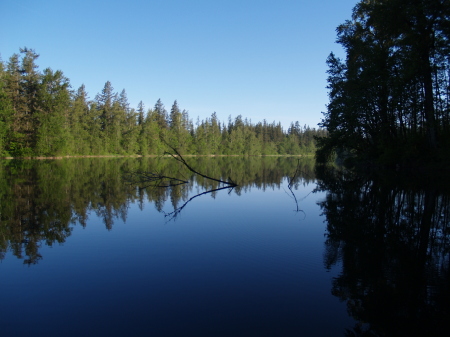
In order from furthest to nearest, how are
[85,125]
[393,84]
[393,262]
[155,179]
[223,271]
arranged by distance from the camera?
[85,125], [393,84], [155,179], [393,262], [223,271]

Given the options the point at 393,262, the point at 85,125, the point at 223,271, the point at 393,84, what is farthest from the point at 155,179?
the point at 85,125

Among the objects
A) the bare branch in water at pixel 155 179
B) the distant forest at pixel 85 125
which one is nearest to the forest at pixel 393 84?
the distant forest at pixel 85 125

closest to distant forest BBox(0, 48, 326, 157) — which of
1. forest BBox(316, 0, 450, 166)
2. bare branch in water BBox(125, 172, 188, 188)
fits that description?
forest BBox(316, 0, 450, 166)

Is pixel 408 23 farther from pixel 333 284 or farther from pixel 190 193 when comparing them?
pixel 333 284

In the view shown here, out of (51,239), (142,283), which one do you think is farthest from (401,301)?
(51,239)

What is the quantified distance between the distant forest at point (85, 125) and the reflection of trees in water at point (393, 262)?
2180 cm

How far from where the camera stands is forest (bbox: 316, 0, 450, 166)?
19000 millimetres

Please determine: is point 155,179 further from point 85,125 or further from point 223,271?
point 85,125

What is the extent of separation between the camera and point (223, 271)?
552 centimetres

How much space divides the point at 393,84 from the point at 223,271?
21.0 meters

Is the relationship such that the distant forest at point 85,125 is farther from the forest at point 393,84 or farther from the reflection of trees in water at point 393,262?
the reflection of trees in water at point 393,262

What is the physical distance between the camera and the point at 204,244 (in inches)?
282

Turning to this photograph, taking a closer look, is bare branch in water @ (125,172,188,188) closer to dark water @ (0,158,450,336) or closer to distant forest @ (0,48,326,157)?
dark water @ (0,158,450,336)

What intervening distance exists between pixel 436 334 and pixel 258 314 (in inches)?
83.1
